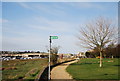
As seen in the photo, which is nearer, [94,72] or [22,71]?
[94,72]

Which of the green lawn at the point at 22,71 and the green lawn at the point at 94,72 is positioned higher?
the green lawn at the point at 94,72

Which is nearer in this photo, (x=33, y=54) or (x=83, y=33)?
(x=83, y=33)

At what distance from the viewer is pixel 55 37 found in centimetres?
1228

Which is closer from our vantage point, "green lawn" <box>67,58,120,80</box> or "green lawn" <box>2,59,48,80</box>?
"green lawn" <box>67,58,120,80</box>

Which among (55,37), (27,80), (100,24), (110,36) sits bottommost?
(27,80)

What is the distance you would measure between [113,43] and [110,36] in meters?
1.36

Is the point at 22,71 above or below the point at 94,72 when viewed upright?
below

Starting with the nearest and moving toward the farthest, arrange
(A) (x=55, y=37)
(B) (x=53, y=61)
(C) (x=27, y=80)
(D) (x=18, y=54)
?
(A) (x=55, y=37)
(C) (x=27, y=80)
(B) (x=53, y=61)
(D) (x=18, y=54)

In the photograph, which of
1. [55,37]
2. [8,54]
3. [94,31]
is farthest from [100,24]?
[8,54]

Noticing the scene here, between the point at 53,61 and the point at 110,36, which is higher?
the point at 110,36

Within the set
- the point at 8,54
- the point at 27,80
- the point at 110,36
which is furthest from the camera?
the point at 8,54

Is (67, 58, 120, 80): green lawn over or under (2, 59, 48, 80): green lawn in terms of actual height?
over

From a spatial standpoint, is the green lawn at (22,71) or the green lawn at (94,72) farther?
the green lawn at (22,71)

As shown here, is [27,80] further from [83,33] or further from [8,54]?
[8,54]
